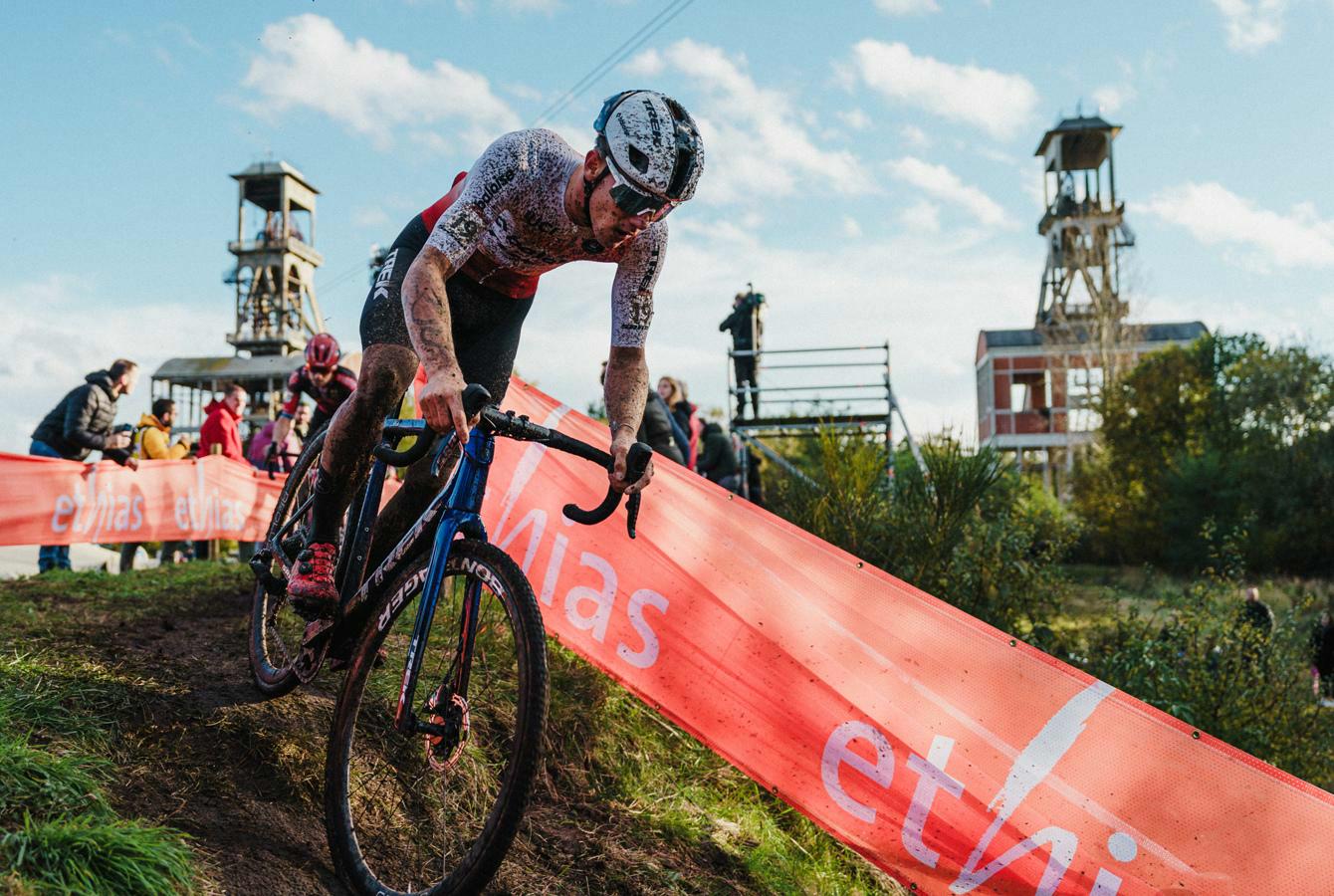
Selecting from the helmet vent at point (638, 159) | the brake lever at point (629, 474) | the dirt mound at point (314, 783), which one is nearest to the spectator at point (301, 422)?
the dirt mound at point (314, 783)

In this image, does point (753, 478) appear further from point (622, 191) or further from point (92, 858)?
point (92, 858)

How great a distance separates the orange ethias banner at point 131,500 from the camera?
896 cm

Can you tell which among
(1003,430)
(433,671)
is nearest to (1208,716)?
(433,671)

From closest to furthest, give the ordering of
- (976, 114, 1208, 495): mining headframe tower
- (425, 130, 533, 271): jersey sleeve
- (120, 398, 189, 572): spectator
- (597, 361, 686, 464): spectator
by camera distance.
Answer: (425, 130, 533, 271): jersey sleeve → (597, 361, 686, 464): spectator → (120, 398, 189, 572): spectator → (976, 114, 1208, 495): mining headframe tower

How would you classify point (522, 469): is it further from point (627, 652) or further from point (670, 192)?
point (670, 192)

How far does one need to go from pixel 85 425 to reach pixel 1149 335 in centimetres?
4544

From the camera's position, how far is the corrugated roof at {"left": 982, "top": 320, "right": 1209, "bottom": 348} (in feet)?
148

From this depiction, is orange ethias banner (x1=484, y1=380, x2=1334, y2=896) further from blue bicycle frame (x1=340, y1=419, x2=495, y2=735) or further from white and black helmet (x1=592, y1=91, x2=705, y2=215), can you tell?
white and black helmet (x1=592, y1=91, x2=705, y2=215)

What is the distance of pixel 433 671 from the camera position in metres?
2.66

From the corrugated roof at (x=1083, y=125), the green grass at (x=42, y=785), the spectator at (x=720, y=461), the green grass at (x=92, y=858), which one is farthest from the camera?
the corrugated roof at (x=1083, y=125)

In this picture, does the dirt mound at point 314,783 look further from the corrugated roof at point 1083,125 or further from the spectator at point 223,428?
the corrugated roof at point 1083,125

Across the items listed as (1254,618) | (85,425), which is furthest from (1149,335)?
(85,425)

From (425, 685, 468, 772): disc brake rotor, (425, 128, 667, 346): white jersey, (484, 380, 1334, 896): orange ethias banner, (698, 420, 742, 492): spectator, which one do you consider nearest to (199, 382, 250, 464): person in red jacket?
(698, 420, 742, 492): spectator

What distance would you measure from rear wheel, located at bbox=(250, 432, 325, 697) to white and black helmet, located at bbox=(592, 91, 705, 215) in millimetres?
1706
